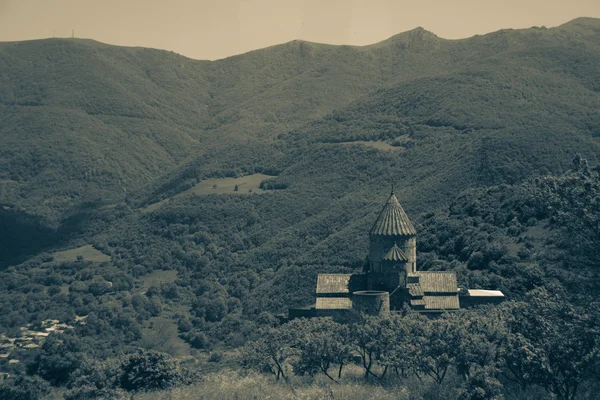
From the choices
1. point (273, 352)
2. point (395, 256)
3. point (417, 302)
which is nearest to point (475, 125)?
point (395, 256)

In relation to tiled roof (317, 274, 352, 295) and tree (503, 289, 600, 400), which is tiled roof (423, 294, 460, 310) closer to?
tiled roof (317, 274, 352, 295)

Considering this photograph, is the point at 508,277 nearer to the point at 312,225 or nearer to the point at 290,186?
the point at 312,225

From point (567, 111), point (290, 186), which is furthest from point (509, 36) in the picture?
point (290, 186)

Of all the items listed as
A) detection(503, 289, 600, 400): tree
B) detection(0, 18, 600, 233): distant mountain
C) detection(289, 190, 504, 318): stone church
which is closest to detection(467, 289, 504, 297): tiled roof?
detection(289, 190, 504, 318): stone church

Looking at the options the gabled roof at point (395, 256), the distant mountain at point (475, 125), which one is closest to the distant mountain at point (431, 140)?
the distant mountain at point (475, 125)

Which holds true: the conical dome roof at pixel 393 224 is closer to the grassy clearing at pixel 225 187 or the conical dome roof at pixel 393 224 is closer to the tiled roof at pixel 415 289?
the tiled roof at pixel 415 289

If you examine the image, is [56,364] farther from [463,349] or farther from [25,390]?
[463,349]

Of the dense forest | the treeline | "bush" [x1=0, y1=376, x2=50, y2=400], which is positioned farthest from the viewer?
"bush" [x1=0, y1=376, x2=50, y2=400]
